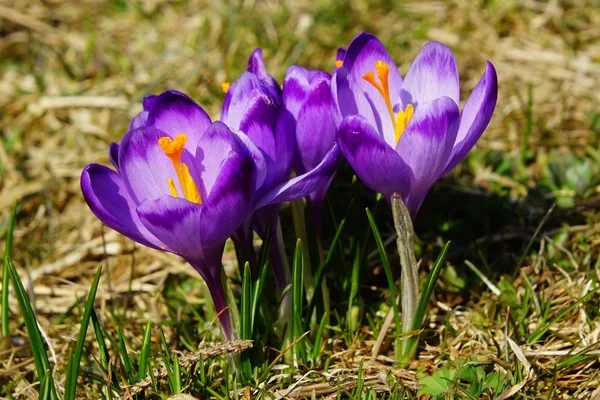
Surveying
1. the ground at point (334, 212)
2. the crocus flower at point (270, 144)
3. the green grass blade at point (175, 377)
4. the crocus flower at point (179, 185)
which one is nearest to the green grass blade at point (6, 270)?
the ground at point (334, 212)

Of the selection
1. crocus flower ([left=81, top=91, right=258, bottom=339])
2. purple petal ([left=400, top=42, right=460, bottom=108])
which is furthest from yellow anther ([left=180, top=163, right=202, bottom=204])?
purple petal ([left=400, top=42, right=460, bottom=108])

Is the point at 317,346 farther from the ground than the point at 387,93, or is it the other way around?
the point at 387,93

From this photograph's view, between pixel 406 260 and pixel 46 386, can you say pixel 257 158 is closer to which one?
pixel 406 260

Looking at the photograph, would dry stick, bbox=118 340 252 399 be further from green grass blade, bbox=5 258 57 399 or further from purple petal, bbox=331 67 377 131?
purple petal, bbox=331 67 377 131

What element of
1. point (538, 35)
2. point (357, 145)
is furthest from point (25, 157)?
point (538, 35)

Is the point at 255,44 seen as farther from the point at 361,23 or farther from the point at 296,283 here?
the point at 296,283

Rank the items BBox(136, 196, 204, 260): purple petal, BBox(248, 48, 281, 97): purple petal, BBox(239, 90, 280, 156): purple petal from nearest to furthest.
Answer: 1. BBox(136, 196, 204, 260): purple petal
2. BBox(239, 90, 280, 156): purple petal
3. BBox(248, 48, 281, 97): purple petal

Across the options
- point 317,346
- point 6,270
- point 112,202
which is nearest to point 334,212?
point 317,346
